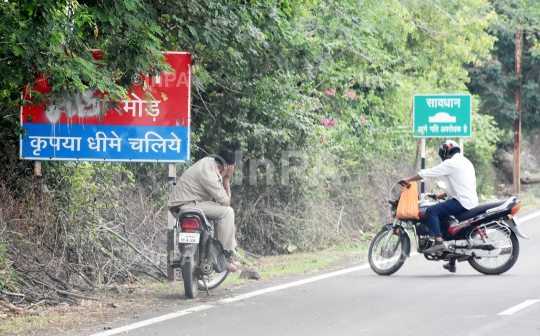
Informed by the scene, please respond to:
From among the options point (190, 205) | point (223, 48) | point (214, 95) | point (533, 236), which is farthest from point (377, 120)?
point (190, 205)

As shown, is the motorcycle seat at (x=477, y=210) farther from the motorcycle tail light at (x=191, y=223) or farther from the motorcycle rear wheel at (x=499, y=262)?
the motorcycle tail light at (x=191, y=223)

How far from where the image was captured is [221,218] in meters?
8.14

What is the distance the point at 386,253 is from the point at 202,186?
3224mm

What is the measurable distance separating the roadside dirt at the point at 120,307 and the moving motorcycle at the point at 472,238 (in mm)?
1322

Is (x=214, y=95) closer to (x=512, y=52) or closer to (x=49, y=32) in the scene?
(x=49, y=32)

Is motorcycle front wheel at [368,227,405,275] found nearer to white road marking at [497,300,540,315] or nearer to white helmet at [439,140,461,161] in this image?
white helmet at [439,140,461,161]

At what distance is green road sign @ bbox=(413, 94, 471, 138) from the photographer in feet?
49.5

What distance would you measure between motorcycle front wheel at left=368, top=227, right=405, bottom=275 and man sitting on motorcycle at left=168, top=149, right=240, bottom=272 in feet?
8.63

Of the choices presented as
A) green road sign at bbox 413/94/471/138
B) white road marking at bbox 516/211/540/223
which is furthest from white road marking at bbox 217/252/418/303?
white road marking at bbox 516/211/540/223

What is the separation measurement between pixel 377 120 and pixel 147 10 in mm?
11356

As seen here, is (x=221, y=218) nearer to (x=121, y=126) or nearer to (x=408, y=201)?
(x=121, y=126)

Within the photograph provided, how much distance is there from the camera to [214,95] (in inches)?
466

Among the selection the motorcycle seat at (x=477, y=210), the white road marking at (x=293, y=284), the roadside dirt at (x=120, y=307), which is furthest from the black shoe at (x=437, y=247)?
the roadside dirt at (x=120, y=307)

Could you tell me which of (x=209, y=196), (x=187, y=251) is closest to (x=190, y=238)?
(x=187, y=251)
